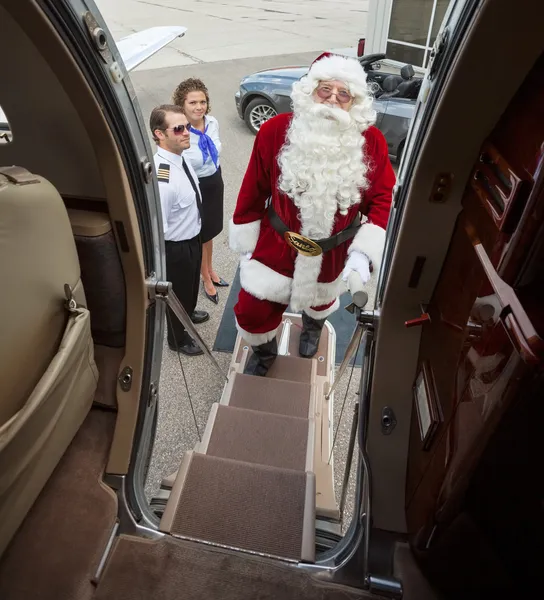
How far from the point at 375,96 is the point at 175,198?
4229 millimetres

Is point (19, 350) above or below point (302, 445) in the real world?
above

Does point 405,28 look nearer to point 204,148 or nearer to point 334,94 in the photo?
point 204,148

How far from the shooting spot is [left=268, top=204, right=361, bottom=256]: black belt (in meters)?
2.45

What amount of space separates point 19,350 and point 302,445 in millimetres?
1509

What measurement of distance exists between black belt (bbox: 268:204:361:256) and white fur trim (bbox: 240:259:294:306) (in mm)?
214

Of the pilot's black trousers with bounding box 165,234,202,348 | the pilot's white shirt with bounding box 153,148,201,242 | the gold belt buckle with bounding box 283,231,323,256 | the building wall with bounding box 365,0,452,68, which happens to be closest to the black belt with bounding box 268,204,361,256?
the gold belt buckle with bounding box 283,231,323,256

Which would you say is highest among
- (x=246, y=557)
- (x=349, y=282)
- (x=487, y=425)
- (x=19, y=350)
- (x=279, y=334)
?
(x=487, y=425)

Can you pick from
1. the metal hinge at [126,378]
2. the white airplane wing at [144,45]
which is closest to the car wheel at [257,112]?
the white airplane wing at [144,45]

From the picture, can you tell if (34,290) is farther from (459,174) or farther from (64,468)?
(459,174)

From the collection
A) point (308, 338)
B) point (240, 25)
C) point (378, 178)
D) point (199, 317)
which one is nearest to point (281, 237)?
point (378, 178)

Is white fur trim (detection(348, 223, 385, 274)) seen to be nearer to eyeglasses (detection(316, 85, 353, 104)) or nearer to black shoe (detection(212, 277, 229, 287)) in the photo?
eyeglasses (detection(316, 85, 353, 104))

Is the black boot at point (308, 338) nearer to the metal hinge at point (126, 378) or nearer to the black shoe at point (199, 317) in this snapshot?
the black shoe at point (199, 317)

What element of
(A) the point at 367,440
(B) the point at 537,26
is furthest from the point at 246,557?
(B) the point at 537,26

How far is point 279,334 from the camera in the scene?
11.6 feet
